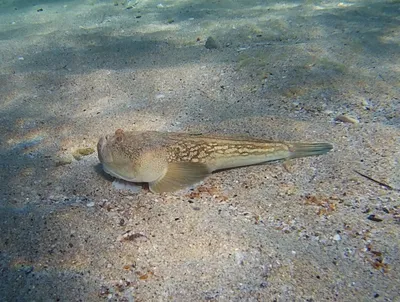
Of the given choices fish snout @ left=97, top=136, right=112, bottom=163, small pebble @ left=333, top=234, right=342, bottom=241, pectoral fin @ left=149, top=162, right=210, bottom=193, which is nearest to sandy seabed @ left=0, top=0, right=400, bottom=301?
small pebble @ left=333, top=234, right=342, bottom=241

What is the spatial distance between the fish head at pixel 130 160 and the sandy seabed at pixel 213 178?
0.20 m

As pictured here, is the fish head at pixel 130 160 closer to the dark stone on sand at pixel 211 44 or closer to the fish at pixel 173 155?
the fish at pixel 173 155

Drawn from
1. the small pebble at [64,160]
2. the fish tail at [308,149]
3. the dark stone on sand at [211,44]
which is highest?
the dark stone on sand at [211,44]

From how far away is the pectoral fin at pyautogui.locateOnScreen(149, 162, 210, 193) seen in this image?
132 inches

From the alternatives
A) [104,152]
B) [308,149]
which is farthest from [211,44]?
[104,152]

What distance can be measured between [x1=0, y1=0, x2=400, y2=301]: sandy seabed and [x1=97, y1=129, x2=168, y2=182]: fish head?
201mm

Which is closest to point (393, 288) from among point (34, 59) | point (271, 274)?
point (271, 274)

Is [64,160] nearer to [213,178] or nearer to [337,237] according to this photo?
[213,178]

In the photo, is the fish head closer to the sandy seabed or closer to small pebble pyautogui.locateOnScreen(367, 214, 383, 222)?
the sandy seabed

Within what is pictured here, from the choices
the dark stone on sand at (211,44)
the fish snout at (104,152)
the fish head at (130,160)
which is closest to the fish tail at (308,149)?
the fish head at (130,160)

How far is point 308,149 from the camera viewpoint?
12.3 feet

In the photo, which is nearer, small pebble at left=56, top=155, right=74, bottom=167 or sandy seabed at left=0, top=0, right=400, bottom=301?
sandy seabed at left=0, top=0, right=400, bottom=301

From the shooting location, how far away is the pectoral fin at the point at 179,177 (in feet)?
11.0

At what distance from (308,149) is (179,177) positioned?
1555 mm
